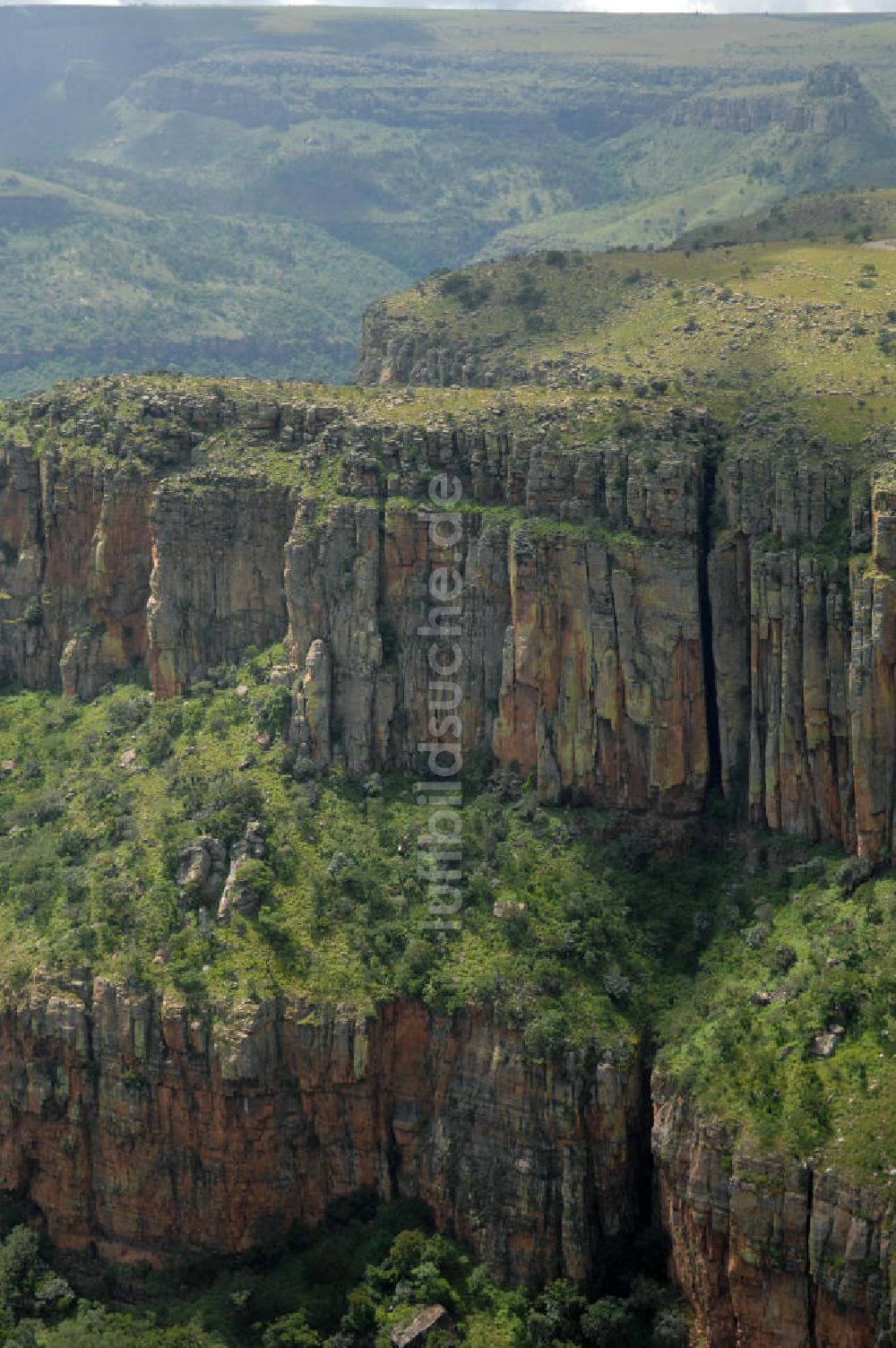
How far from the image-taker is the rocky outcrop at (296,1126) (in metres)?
66.5

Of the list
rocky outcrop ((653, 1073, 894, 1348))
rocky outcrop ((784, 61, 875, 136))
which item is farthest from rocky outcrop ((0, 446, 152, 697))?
rocky outcrop ((784, 61, 875, 136))

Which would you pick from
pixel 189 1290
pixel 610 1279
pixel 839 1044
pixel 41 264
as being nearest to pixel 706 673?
pixel 839 1044

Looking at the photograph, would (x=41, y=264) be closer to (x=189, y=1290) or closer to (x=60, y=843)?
(x=60, y=843)

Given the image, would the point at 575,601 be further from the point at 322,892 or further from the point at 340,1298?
the point at 340,1298

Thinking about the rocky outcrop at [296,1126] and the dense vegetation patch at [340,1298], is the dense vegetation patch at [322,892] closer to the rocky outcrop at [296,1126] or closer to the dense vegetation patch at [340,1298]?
the rocky outcrop at [296,1126]

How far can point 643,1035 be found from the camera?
6719 centimetres

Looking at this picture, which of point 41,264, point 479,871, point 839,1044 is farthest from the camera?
point 41,264

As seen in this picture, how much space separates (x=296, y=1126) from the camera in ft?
230

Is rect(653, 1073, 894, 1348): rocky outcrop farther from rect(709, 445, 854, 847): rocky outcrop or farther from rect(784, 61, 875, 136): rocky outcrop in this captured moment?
rect(784, 61, 875, 136): rocky outcrop

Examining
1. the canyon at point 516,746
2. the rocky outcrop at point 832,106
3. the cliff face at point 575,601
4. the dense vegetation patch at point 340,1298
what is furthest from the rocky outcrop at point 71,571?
the rocky outcrop at point 832,106

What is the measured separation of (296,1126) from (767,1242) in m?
17.4

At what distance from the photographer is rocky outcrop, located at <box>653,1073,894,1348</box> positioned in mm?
57875

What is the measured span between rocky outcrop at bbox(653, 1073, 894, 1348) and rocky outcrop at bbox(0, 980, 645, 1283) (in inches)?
127

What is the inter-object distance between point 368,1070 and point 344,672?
1559cm
